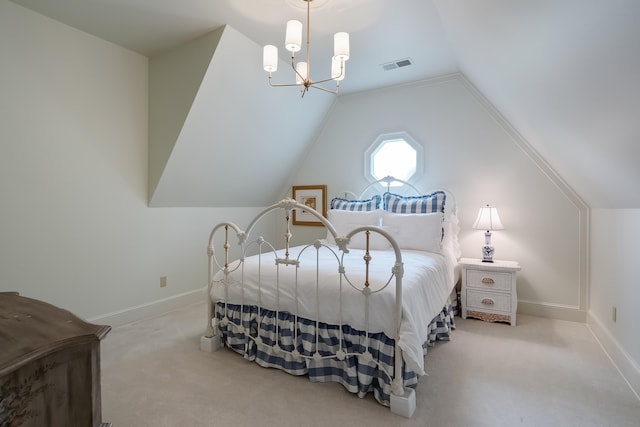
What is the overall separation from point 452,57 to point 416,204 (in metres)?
1.49

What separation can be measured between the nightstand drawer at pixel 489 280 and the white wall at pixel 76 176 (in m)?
3.06

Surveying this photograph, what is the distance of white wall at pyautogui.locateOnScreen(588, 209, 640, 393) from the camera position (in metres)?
1.99

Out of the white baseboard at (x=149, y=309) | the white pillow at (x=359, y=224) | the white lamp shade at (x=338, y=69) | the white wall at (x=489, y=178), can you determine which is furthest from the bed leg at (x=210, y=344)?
the white wall at (x=489, y=178)

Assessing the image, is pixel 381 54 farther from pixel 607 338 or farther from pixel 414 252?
pixel 607 338

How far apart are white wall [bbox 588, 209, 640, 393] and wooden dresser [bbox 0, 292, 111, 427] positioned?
8.87ft

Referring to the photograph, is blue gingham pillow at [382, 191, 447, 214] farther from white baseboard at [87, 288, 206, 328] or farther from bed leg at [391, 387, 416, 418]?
white baseboard at [87, 288, 206, 328]

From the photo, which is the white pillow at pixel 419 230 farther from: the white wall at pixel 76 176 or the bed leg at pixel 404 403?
the white wall at pixel 76 176

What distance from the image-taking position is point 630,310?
2.05 metres

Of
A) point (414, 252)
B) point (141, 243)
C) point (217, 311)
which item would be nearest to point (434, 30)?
point (414, 252)

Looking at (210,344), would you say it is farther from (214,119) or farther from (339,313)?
(214,119)

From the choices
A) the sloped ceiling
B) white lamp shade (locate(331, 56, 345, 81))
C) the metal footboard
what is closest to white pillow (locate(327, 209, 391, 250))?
the metal footboard

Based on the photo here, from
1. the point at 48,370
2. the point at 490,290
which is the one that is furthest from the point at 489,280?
the point at 48,370

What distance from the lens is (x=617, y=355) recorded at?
219cm

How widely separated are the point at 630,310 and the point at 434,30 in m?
2.46
